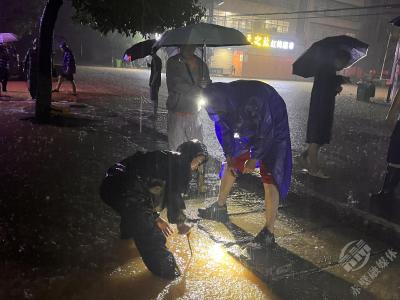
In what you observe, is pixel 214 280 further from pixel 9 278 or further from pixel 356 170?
pixel 356 170

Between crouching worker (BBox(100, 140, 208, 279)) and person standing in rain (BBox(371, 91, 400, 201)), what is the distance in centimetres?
261

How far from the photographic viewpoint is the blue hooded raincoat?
3.41 m

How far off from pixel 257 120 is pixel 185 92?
1.74m

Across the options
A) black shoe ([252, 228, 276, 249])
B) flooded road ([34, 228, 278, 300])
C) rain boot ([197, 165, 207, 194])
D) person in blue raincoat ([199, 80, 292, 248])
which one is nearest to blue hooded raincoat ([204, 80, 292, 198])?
person in blue raincoat ([199, 80, 292, 248])

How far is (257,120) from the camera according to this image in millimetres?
3420

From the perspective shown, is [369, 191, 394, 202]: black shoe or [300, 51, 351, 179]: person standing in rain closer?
[369, 191, 394, 202]: black shoe

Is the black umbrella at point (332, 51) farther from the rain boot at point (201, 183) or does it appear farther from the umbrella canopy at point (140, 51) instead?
the umbrella canopy at point (140, 51)

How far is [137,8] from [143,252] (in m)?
6.93

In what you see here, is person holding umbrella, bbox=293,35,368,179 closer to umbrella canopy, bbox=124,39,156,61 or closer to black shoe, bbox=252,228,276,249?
black shoe, bbox=252,228,276,249

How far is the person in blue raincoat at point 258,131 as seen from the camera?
342 centimetres

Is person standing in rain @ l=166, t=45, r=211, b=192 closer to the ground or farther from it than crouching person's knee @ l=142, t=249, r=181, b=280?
farther from it

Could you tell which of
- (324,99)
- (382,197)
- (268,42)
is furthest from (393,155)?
(268,42)

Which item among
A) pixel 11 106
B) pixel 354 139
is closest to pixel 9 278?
A: pixel 354 139

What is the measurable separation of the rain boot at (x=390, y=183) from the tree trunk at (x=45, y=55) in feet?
24.2
